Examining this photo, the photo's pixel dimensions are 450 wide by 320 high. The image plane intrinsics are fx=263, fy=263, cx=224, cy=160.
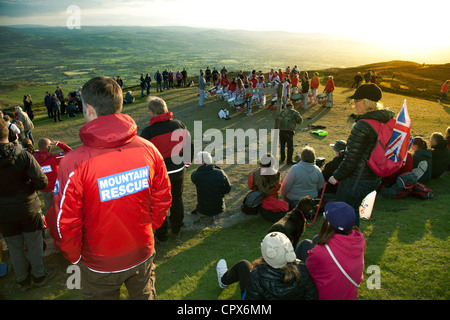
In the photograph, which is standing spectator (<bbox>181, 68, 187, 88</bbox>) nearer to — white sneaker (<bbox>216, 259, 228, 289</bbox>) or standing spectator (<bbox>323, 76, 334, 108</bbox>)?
standing spectator (<bbox>323, 76, 334, 108</bbox>)

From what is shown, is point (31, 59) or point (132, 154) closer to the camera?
point (132, 154)

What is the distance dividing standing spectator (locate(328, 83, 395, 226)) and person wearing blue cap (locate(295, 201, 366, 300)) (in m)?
1.17

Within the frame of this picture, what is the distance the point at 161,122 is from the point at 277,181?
2.74 metres

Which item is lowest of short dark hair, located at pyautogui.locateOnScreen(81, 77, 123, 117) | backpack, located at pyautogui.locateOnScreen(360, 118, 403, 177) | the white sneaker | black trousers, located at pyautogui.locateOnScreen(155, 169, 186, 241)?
the white sneaker

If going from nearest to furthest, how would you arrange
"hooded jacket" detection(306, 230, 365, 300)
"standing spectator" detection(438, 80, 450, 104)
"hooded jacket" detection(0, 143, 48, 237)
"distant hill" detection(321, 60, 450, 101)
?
"hooded jacket" detection(306, 230, 365, 300)
"hooded jacket" detection(0, 143, 48, 237)
"standing spectator" detection(438, 80, 450, 104)
"distant hill" detection(321, 60, 450, 101)

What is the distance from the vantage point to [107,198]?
2225mm

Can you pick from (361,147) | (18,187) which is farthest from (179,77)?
(361,147)

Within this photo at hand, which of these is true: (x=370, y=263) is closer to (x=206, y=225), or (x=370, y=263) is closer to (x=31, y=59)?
(x=206, y=225)

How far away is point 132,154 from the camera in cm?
233

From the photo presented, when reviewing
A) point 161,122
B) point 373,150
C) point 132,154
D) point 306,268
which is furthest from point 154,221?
point 373,150

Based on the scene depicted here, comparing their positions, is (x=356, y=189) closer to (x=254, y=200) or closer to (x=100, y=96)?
(x=254, y=200)

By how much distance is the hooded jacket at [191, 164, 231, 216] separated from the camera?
5543 millimetres

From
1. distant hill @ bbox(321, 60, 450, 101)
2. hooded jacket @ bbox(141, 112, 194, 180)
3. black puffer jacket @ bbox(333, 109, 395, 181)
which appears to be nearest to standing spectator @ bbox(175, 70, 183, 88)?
distant hill @ bbox(321, 60, 450, 101)

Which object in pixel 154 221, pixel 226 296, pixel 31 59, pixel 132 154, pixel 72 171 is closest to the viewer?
pixel 72 171
